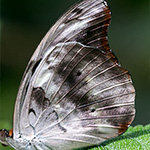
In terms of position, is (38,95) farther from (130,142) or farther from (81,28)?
(130,142)

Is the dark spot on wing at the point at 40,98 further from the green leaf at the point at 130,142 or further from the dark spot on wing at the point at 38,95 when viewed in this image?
the green leaf at the point at 130,142

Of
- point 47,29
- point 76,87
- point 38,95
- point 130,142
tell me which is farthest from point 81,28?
point 47,29

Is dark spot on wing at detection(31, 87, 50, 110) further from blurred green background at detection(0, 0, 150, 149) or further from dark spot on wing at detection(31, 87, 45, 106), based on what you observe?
blurred green background at detection(0, 0, 150, 149)

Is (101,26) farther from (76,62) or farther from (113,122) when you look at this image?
(113,122)

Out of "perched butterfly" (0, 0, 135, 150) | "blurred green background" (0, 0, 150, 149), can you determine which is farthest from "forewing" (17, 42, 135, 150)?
"blurred green background" (0, 0, 150, 149)

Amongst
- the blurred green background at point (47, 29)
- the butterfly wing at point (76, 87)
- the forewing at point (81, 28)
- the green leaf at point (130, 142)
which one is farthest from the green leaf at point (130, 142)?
the blurred green background at point (47, 29)

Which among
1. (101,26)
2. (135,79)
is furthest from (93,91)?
(135,79)
